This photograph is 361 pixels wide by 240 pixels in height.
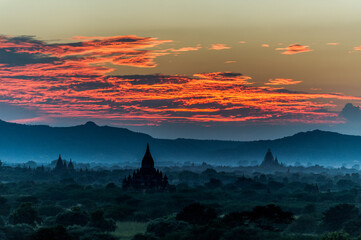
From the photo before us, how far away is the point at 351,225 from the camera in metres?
94.5

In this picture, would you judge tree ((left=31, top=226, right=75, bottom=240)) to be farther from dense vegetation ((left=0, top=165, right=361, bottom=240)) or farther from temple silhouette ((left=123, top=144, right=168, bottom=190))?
temple silhouette ((left=123, top=144, right=168, bottom=190))

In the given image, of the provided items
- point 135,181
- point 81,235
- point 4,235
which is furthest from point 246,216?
point 135,181

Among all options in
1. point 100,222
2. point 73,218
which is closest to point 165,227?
point 100,222

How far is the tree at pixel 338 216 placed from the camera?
102 m

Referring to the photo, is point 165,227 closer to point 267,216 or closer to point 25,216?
point 267,216

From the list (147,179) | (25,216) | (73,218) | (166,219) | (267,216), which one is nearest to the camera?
(267,216)

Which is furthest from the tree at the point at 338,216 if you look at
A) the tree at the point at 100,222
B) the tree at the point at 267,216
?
the tree at the point at 100,222

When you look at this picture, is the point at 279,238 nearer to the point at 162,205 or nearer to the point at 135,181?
the point at 162,205

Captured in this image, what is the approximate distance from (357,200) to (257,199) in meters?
23.9

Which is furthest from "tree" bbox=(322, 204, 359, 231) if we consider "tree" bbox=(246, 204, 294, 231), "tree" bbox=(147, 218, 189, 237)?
"tree" bbox=(147, 218, 189, 237)

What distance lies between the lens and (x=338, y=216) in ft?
340

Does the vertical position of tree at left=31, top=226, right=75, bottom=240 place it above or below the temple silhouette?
below

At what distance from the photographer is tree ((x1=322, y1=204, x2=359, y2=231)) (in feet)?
335

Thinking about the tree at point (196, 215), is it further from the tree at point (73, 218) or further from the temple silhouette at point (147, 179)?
the temple silhouette at point (147, 179)
